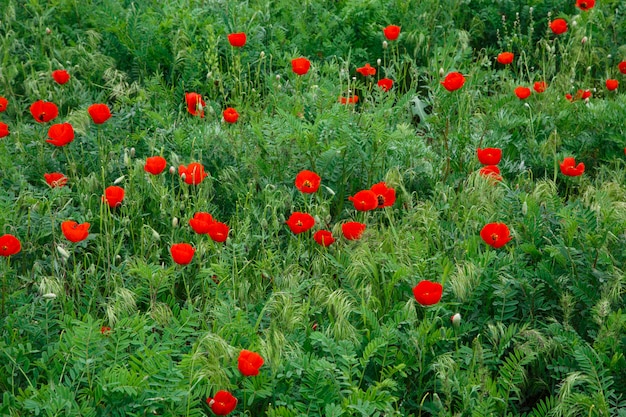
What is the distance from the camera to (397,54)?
4.91 meters

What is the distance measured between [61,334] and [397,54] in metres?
2.80

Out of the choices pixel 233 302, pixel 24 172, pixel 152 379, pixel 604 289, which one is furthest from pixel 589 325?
pixel 24 172

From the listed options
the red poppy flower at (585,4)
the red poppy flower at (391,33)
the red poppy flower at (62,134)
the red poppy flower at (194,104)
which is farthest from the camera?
the red poppy flower at (585,4)

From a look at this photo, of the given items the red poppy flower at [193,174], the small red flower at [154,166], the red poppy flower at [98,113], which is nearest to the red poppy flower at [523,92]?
the red poppy flower at [193,174]

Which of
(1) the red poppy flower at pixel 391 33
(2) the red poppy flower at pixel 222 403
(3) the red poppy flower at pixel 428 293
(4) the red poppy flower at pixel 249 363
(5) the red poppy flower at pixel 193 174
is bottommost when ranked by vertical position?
(2) the red poppy flower at pixel 222 403

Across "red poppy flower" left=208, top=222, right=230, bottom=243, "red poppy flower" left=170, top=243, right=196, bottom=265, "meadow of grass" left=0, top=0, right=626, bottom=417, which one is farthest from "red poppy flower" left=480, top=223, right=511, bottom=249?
"red poppy flower" left=170, top=243, right=196, bottom=265

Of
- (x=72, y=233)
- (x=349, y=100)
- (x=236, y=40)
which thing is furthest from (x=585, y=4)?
(x=72, y=233)

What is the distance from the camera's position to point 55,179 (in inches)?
142

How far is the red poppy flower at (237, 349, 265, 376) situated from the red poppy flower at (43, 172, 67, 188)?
1.42 metres

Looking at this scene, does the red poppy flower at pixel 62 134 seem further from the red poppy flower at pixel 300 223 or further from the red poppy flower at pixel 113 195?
the red poppy flower at pixel 300 223

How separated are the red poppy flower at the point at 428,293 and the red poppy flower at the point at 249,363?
1.77 ft

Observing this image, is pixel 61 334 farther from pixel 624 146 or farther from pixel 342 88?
pixel 624 146

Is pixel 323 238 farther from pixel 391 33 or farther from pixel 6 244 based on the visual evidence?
pixel 391 33

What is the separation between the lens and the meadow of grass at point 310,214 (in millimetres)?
2666
